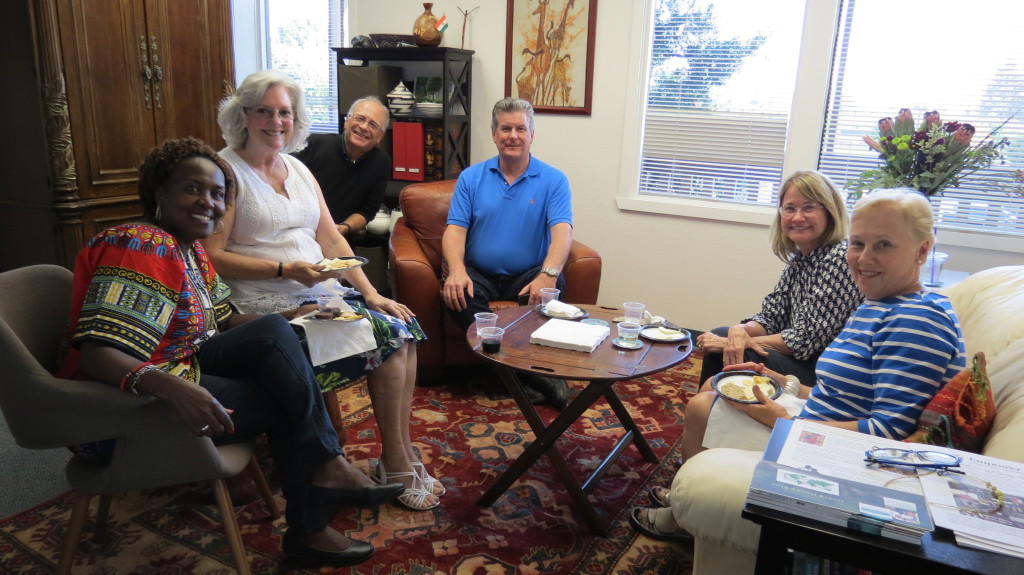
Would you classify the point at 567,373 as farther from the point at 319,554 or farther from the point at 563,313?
the point at 319,554

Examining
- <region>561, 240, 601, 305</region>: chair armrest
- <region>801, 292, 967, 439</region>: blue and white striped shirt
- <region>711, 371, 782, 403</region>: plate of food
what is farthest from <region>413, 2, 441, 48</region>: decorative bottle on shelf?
<region>801, 292, 967, 439</region>: blue and white striped shirt

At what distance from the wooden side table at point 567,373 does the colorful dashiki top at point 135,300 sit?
0.89 meters

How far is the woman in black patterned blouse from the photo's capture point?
219 cm

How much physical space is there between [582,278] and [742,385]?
1401 mm

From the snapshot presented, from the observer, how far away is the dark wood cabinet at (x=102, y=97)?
11.0 feet

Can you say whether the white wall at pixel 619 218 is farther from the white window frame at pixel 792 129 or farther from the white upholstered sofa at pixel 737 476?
the white upholstered sofa at pixel 737 476

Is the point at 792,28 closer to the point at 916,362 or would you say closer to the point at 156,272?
the point at 916,362

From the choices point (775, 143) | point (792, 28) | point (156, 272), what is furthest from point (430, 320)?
point (792, 28)

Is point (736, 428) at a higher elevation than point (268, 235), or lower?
lower

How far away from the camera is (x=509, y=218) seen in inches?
131

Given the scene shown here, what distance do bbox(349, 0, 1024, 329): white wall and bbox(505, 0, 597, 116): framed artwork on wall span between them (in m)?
0.06

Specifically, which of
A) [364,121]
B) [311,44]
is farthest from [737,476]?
[311,44]

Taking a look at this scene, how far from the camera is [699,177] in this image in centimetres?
395

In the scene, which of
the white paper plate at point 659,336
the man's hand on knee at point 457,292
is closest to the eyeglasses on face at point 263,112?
the man's hand on knee at point 457,292
